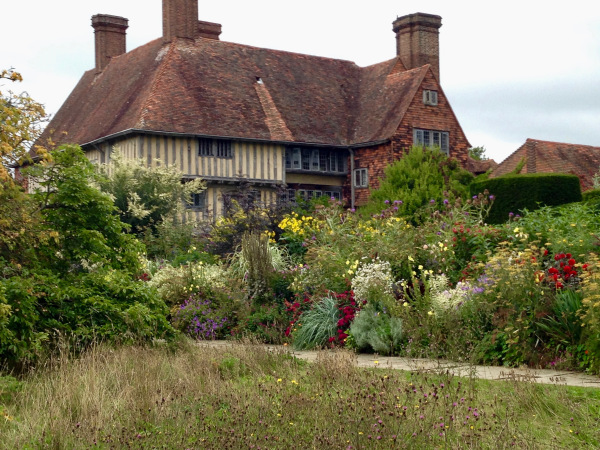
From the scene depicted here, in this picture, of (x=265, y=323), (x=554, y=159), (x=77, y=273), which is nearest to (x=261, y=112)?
(x=554, y=159)

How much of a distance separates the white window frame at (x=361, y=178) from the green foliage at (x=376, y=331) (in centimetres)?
2209

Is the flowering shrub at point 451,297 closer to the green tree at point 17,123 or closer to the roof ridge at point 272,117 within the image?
the green tree at point 17,123

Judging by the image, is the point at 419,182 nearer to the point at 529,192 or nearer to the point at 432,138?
the point at 529,192

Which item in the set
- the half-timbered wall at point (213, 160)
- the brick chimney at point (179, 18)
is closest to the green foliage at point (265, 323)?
the half-timbered wall at point (213, 160)

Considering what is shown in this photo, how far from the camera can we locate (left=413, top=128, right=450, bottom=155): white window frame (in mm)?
32250

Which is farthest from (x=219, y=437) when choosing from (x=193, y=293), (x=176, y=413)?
(x=193, y=293)

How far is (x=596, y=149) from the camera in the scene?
38.1 metres

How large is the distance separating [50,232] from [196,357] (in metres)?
2.18

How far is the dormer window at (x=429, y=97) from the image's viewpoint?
3275cm

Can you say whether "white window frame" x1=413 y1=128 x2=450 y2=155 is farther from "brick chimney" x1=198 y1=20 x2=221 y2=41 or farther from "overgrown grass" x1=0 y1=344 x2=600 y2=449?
"overgrown grass" x1=0 y1=344 x2=600 y2=449

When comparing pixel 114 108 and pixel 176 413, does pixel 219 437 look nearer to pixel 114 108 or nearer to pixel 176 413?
pixel 176 413

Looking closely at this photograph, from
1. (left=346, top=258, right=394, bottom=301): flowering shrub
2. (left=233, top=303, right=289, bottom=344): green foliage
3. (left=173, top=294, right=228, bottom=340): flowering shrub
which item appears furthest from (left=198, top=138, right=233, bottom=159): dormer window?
(left=346, top=258, right=394, bottom=301): flowering shrub

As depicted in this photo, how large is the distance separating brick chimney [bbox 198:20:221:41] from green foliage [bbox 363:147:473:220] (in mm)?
14188

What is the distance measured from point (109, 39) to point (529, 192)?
25521 mm
